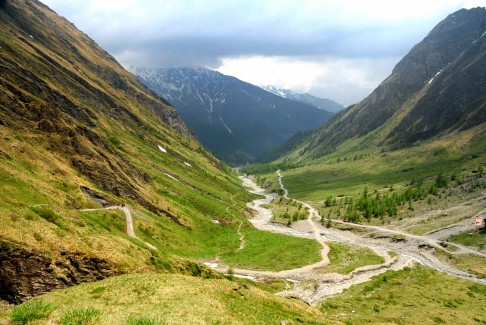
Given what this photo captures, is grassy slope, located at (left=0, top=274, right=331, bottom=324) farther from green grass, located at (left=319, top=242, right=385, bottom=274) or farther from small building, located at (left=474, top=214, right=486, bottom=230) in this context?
small building, located at (left=474, top=214, right=486, bottom=230)

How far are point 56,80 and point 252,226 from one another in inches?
4978

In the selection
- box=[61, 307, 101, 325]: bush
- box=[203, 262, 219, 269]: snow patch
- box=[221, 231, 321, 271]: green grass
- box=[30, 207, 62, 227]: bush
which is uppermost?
box=[30, 207, 62, 227]: bush

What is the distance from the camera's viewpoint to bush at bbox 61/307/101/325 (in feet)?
76.4

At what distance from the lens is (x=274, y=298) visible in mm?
45312

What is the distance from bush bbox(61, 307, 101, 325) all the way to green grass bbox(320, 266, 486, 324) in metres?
46.0

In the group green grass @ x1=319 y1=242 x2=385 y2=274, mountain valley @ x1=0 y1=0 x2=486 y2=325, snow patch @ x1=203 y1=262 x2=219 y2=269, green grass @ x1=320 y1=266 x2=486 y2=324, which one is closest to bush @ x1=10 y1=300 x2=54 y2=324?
mountain valley @ x1=0 y1=0 x2=486 y2=325

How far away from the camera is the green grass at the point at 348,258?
355ft

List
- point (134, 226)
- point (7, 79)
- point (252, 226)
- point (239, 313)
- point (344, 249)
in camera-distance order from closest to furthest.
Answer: point (239, 313), point (134, 226), point (7, 79), point (344, 249), point (252, 226)

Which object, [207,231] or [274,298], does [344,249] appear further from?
[274,298]

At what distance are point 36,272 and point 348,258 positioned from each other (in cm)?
10285

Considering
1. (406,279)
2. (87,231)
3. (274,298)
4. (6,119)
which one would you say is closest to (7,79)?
(6,119)

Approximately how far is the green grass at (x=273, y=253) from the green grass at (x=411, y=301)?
2272 centimetres

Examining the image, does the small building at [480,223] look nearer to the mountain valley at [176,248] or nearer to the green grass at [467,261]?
the mountain valley at [176,248]

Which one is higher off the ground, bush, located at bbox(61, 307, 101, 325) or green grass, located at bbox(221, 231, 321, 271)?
bush, located at bbox(61, 307, 101, 325)
